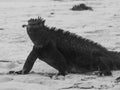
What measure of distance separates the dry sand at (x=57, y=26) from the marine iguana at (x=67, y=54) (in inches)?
7.5

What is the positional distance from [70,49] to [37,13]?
7.94m

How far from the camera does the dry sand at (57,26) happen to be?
563 centimetres

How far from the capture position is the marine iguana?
21.0ft

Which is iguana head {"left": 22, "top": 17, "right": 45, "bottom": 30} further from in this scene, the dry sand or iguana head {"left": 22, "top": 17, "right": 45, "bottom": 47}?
the dry sand

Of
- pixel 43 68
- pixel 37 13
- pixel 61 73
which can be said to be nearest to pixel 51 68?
pixel 43 68

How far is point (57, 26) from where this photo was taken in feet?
37.8

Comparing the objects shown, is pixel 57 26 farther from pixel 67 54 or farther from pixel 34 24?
pixel 34 24

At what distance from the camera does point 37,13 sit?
1445 centimetres

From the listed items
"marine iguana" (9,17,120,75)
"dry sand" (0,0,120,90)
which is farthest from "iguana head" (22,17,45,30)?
"dry sand" (0,0,120,90)

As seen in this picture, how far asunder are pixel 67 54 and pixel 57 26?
496 cm

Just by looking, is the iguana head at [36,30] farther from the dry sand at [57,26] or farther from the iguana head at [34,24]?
the dry sand at [57,26]

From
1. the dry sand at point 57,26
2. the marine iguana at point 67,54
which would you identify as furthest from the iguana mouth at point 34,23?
the dry sand at point 57,26

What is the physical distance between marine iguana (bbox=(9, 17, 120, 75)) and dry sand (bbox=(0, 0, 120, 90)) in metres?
0.19

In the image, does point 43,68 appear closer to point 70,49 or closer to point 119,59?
point 70,49
